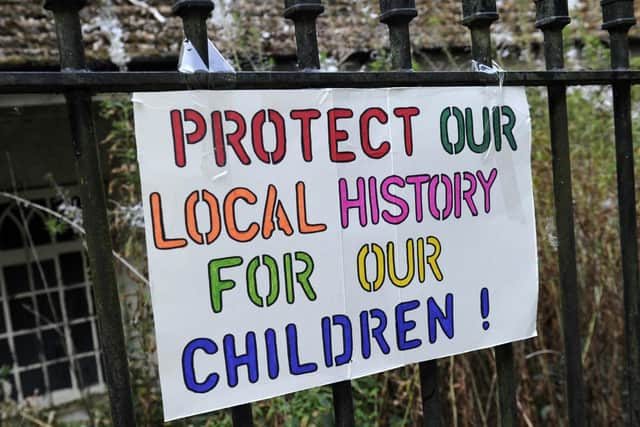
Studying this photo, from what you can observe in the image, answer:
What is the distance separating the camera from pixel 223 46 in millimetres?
3029

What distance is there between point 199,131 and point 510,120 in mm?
731

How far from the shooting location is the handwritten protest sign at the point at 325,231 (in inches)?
43.4

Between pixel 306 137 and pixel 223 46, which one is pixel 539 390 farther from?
pixel 223 46

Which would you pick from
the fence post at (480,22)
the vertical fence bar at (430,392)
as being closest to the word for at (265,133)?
the fence post at (480,22)

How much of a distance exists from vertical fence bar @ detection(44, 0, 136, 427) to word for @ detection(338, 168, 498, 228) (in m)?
0.45

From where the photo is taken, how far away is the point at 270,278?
3.84 ft

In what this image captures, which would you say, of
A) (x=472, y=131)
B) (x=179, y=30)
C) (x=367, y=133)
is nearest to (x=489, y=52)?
(x=472, y=131)

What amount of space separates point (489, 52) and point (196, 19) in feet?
2.21

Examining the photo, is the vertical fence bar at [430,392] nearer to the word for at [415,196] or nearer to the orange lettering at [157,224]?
the word for at [415,196]

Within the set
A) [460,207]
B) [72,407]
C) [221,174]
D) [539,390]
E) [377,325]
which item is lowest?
[72,407]

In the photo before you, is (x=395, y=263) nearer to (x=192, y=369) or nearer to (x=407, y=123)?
(x=407, y=123)

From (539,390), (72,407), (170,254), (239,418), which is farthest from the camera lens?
(72,407)

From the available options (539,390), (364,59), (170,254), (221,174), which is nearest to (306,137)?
(221,174)

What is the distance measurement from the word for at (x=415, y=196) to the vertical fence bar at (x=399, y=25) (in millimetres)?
249
